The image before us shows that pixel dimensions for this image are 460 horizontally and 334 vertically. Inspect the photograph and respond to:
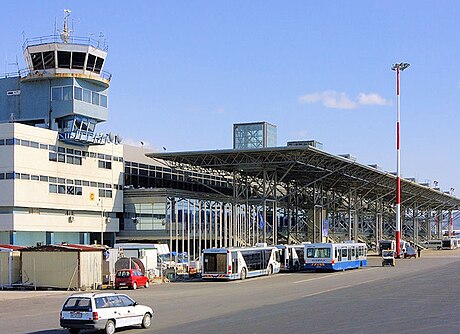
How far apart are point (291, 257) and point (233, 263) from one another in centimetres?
1342

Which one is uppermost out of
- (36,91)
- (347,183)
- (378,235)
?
(36,91)

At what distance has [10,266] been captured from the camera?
47.3 meters

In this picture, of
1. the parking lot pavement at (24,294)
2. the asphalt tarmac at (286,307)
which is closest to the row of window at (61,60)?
the asphalt tarmac at (286,307)

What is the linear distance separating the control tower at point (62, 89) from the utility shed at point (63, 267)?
21.4 meters

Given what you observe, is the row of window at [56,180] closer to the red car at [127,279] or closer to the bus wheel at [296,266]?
the red car at [127,279]

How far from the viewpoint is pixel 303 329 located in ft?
76.7

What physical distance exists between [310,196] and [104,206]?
3862cm

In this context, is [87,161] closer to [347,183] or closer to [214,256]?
[214,256]

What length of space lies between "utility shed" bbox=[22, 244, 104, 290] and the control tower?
21.4m

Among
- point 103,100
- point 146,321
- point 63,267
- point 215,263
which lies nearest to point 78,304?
point 146,321

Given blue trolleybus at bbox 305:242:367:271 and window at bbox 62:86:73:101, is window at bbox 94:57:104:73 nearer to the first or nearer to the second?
window at bbox 62:86:73:101

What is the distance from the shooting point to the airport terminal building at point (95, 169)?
62938mm

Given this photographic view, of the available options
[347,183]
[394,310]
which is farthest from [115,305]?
[347,183]

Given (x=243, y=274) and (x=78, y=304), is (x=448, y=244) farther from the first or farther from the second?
(x=78, y=304)
